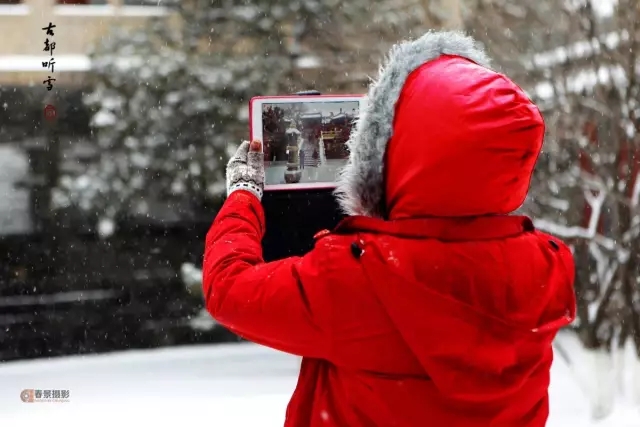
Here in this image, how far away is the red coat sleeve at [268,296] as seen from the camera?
77 cm

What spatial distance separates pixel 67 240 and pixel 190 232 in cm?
75

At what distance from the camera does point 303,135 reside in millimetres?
1124

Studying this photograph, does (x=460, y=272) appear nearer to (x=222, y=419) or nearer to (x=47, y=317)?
(x=222, y=419)

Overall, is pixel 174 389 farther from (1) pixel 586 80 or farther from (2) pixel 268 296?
(2) pixel 268 296

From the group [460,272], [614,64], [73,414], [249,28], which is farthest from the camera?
[249,28]

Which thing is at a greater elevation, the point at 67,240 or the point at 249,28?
the point at 249,28

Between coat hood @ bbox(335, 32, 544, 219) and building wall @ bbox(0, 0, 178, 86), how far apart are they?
9.99ft

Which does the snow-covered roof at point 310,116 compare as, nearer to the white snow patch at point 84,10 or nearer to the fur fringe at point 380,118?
the fur fringe at point 380,118

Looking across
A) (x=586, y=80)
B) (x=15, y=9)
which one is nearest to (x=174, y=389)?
(x=15, y=9)

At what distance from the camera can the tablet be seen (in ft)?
3.59

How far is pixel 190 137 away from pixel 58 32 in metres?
0.90

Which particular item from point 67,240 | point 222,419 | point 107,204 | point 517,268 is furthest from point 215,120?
point 517,268

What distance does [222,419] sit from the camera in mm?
2928

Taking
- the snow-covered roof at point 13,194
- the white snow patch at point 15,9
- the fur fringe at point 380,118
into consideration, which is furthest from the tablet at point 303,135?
the snow-covered roof at point 13,194
